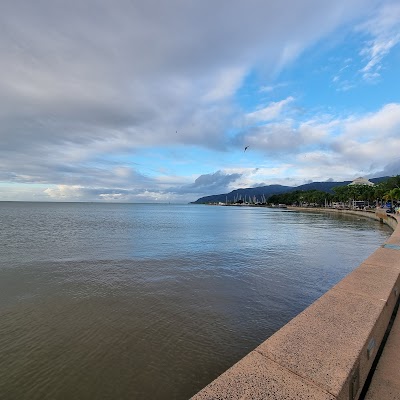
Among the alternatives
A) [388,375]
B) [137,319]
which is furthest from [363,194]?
[388,375]

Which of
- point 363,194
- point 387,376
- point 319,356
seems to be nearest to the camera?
point 319,356

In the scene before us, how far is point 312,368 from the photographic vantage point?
288 centimetres

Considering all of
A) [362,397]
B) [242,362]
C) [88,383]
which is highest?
[242,362]

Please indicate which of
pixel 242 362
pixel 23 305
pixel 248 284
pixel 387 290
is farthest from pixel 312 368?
pixel 23 305

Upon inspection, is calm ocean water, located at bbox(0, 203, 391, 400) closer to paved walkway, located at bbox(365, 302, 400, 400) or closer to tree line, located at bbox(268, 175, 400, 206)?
paved walkway, located at bbox(365, 302, 400, 400)

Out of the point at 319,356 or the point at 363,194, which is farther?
the point at 363,194

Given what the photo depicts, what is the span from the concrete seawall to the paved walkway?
0.12 metres

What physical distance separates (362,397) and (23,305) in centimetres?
841

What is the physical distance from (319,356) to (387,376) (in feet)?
3.85

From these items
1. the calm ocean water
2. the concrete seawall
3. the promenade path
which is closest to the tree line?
the calm ocean water

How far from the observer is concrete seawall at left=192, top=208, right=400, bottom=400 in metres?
2.55

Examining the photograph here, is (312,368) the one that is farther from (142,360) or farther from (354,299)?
(142,360)

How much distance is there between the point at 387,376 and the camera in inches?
137

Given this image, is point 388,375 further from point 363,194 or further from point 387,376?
point 363,194
